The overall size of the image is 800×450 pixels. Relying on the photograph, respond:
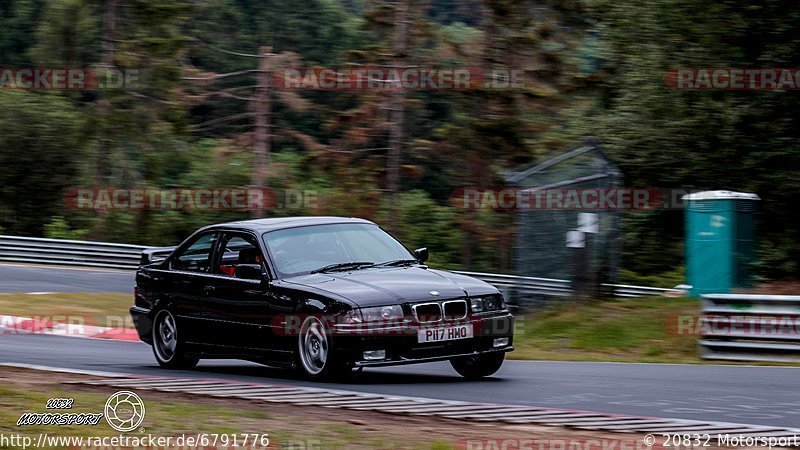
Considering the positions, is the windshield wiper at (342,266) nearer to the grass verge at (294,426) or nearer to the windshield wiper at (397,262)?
the windshield wiper at (397,262)

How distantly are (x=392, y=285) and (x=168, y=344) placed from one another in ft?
10.2

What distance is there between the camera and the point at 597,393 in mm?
9242

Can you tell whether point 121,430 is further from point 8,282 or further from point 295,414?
point 8,282

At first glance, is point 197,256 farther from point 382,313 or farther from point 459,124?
point 459,124

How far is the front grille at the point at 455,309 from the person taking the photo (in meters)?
9.79

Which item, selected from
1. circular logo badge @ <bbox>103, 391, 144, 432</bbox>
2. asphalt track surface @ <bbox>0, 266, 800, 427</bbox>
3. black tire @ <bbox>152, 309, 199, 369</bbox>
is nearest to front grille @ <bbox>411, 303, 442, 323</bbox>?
asphalt track surface @ <bbox>0, 266, 800, 427</bbox>

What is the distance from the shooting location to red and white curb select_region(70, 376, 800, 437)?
7.36m

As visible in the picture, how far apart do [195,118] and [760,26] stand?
117 feet

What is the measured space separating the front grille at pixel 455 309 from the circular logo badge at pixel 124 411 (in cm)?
254

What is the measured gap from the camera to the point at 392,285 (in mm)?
9914

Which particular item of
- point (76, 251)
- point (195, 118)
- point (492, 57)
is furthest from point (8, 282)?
point (195, 118)

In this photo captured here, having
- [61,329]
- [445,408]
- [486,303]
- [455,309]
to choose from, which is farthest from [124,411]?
[61,329]

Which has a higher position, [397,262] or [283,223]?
[283,223]

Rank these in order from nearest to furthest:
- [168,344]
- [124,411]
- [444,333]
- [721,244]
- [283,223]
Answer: [124,411] < [444,333] < [283,223] < [168,344] < [721,244]
